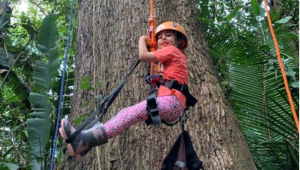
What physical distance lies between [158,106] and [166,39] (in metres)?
0.50

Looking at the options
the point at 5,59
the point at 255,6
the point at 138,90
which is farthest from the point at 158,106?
the point at 5,59

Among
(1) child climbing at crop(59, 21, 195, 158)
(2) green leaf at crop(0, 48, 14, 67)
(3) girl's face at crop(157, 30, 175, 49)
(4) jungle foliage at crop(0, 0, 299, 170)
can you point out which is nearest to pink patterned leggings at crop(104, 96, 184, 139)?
(1) child climbing at crop(59, 21, 195, 158)

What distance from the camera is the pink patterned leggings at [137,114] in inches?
90.2

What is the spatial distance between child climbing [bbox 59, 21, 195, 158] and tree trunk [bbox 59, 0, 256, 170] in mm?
512

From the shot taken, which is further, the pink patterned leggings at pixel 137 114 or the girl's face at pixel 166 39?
the girl's face at pixel 166 39

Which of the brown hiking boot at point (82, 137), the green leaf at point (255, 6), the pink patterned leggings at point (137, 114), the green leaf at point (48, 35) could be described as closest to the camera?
the brown hiking boot at point (82, 137)

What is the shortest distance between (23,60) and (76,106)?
1676 mm

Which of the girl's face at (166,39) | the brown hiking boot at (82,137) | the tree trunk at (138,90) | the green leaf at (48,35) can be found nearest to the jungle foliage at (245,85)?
the green leaf at (48,35)

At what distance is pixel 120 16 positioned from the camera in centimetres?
386

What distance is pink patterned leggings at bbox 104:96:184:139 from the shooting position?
2291mm

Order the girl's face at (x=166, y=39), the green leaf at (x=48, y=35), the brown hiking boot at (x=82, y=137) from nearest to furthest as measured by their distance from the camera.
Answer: the brown hiking boot at (x=82, y=137) → the girl's face at (x=166, y=39) → the green leaf at (x=48, y=35)

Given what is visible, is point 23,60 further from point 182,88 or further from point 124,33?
point 182,88

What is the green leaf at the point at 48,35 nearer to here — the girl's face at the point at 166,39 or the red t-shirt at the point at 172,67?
the girl's face at the point at 166,39

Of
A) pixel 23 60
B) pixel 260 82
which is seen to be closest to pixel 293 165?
pixel 260 82
